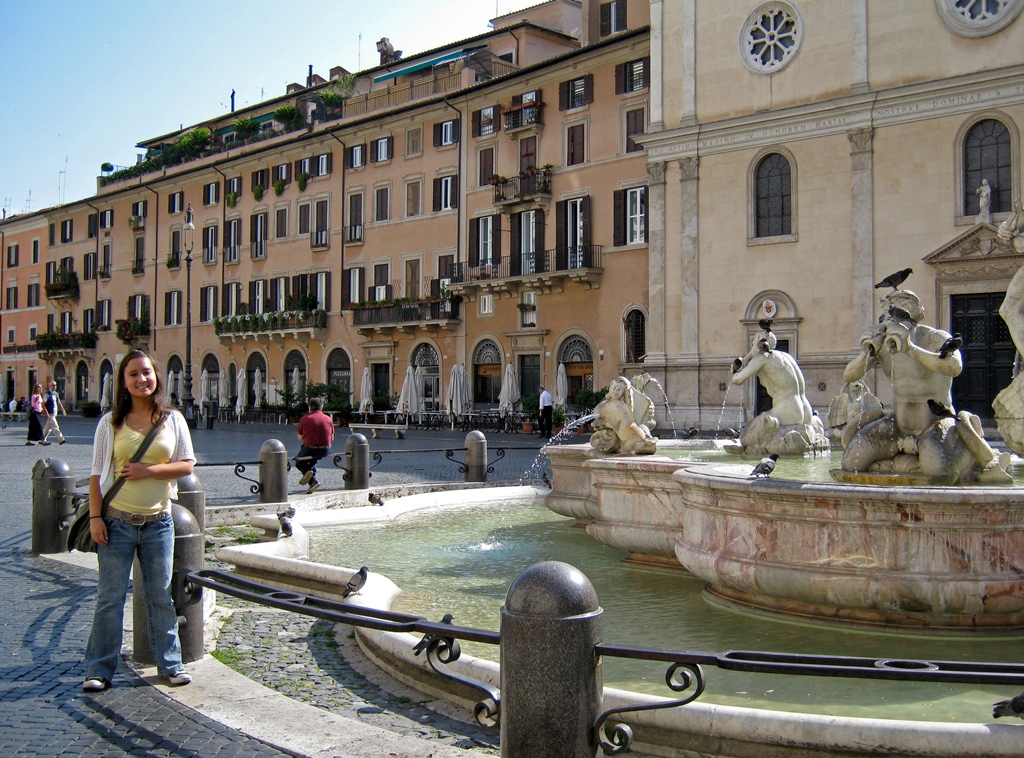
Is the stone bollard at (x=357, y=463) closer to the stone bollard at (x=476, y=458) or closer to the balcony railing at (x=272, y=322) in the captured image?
the stone bollard at (x=476, y=458)

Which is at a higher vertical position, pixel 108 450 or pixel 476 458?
pixel 108 450

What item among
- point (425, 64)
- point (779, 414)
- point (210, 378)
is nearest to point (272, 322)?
point (210, 378)

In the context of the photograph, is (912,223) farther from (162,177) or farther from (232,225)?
(162,177)

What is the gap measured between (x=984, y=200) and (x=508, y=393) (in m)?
15.5

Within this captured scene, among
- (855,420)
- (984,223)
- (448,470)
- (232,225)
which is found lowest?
(448,470)

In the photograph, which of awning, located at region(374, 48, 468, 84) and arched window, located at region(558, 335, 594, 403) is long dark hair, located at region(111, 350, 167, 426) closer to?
arched window, located at region(558, 335, 594, 403)

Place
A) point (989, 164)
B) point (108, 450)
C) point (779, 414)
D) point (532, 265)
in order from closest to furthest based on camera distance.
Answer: point (108, 450)
point (779, 414)
point (989, 164)
point (532, 265)

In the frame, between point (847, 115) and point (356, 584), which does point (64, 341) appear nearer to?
point (847, 115)

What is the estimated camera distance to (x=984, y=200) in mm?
22812

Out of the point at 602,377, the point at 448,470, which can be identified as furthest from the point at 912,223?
the point at 448,470

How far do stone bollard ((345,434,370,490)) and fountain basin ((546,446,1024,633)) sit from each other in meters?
7.56

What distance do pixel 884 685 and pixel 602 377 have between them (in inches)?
1063

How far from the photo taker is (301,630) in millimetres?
6344

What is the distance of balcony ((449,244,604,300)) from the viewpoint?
31.7 metres
